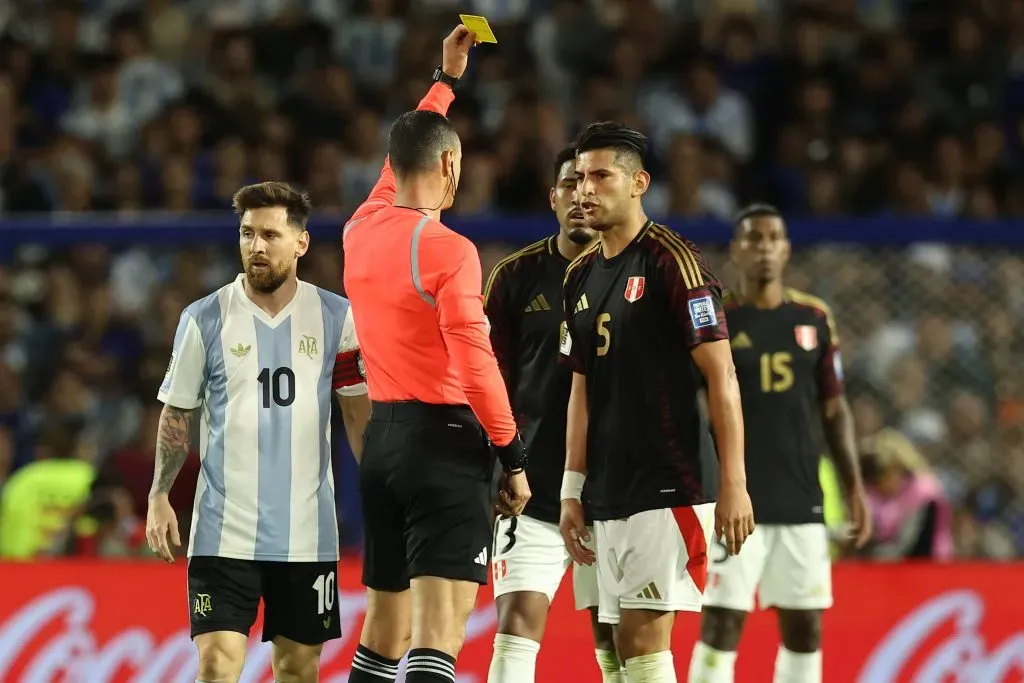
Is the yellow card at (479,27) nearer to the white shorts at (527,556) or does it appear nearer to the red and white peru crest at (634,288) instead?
the red and white peru crest at (634,288)

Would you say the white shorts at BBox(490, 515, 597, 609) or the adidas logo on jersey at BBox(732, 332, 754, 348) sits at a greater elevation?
the adidas logo on jersey at BBox(732, 332, 754, 348)

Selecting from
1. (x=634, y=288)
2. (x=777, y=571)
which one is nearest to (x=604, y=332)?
(x=634, y=288)

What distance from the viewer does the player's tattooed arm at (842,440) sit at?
6547mm

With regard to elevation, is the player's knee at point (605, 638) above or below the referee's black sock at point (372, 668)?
above

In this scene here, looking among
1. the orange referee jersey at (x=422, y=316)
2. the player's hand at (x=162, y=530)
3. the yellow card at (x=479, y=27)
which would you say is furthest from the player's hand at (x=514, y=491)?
the yellow card at (x=479, y=27)

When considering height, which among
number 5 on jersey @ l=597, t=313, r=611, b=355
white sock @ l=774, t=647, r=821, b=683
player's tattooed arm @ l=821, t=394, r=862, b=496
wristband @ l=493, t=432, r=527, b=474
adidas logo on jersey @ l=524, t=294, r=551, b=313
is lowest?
white sock @ l=774, t=647, r=821, b=683

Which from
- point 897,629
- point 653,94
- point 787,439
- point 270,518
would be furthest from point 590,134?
point 653,94

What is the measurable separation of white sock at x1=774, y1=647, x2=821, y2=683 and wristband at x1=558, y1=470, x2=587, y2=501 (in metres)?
1.81

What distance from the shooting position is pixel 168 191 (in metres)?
9.62

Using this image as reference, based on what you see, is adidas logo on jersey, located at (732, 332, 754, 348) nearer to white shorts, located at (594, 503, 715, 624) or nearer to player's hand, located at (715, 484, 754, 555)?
white shorts, located at (594, 503, 715, 624)

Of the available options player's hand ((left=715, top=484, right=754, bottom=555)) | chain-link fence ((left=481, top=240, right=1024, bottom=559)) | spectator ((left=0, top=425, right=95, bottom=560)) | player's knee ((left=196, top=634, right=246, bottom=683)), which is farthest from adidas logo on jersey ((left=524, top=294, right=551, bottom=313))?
spectator ((left=0, top=425, right=95, bottom=560))

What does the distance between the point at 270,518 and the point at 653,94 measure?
652 centimetres

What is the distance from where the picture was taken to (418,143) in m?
4.89

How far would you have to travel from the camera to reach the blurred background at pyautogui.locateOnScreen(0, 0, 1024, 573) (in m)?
8.05
